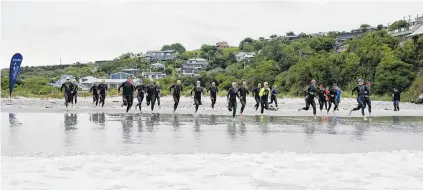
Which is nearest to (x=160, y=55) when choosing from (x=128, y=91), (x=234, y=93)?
(x=128, y=91)

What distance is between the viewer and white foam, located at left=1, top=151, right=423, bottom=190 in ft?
23.7

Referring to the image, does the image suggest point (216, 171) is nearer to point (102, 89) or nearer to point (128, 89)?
point (128, 89)

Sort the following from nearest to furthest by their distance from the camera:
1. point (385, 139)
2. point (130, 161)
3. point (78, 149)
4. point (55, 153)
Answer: point (130, 161)
point (55, 153)
point (78, 149)
point (385, 139)

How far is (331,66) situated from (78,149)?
56.4 metres

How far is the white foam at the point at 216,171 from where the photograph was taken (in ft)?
23.7

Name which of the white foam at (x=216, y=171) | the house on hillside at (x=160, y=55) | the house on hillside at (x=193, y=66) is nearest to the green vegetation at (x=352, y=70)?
the white foam at (x=216, y=171)

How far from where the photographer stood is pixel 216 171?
8.27 metres

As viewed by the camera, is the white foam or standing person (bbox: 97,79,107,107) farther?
standing person (bbox: 97,79,107,107)

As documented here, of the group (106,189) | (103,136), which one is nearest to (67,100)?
(103,136)

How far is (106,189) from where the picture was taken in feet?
22.5

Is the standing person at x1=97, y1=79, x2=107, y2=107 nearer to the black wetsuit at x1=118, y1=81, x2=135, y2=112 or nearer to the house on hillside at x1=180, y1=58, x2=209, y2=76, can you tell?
the black wetsuit at x1=118, y1=81, x2=135, y2=112

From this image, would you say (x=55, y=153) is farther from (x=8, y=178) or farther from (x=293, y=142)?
(x=293, y=142)

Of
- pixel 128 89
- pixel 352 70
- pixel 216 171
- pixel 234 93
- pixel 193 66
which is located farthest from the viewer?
pixel 193 66

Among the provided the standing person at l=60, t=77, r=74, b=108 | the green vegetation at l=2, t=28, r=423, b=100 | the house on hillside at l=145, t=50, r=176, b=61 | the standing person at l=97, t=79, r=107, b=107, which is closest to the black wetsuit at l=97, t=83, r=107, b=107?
the standing person at l=97, t=79, r=107, b=107
